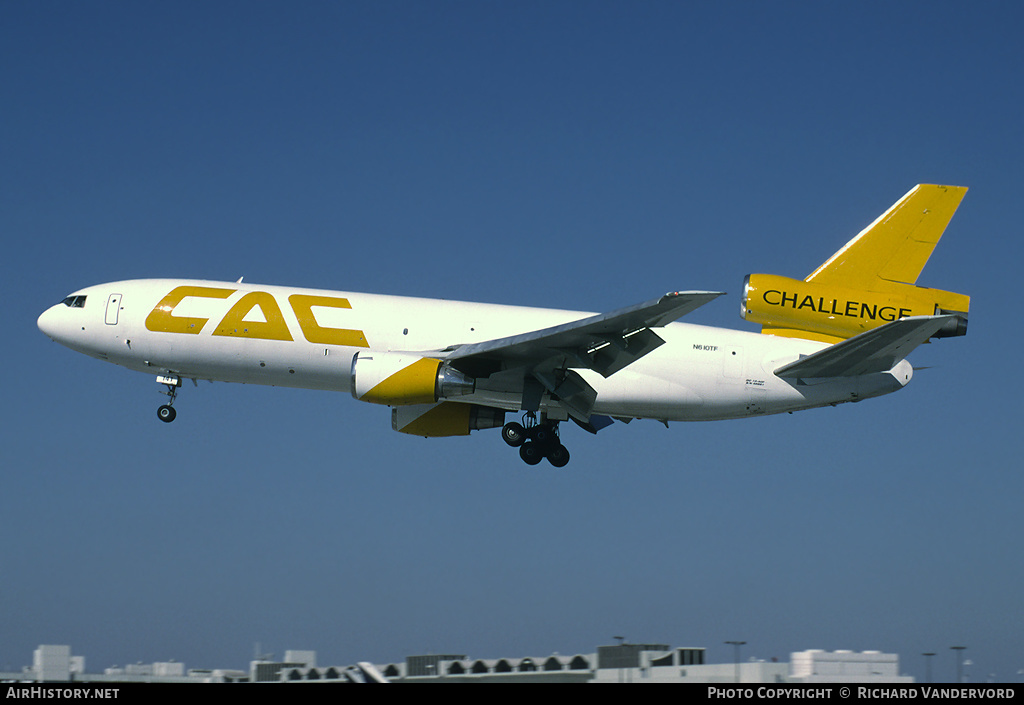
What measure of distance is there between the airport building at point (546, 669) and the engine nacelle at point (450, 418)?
25.9ft

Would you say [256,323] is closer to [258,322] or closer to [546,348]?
[258,322]

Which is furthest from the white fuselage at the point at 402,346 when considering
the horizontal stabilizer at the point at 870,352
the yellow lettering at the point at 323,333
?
the horizontal stabilizer at the point at 870,352

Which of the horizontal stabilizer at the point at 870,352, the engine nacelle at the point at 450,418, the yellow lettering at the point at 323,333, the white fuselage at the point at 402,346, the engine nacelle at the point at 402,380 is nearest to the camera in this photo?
the horizontal stabilizer at the point at 870,352

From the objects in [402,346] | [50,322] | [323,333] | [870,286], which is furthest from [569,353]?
[50,322]

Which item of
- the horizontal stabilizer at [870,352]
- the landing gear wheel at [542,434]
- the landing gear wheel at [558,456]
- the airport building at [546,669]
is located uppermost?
the horizontal stabilizer at [870,352]

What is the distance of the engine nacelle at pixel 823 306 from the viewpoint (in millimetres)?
30594

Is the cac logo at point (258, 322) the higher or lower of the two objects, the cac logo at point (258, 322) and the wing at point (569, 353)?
the higher

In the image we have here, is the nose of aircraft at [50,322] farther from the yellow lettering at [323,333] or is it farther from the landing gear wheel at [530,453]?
the landing gear wheel at [530,453]

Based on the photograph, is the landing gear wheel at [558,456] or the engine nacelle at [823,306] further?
the landing gear wheel at [558,456]

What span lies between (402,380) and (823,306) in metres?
12.9
